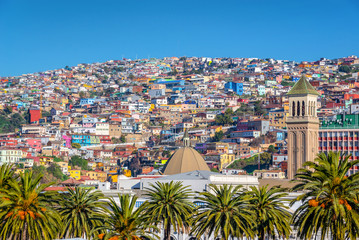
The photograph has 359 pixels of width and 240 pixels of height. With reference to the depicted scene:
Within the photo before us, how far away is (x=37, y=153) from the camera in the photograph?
7633 inches

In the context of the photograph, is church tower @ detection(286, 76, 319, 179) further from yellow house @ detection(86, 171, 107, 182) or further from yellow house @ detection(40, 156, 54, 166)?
yellow house @ detection(40, 156, 54, 166)

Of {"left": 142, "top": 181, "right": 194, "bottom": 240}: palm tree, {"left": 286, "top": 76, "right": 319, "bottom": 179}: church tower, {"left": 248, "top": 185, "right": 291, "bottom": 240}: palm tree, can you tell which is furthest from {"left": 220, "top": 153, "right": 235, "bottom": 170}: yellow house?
{"left": 248, "top": 185, "right": 291, "bottom": 240}: palm tree

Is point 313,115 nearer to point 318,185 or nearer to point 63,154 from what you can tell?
point 318,185

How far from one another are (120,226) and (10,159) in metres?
137

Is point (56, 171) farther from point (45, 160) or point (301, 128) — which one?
point (301, 128)

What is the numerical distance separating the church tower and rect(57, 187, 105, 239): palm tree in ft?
151

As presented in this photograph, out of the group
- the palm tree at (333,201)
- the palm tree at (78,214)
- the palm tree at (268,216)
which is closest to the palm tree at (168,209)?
the palm tree at (78,214)

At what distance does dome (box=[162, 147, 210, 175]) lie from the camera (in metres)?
96.2

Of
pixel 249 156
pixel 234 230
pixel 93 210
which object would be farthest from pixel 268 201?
pixel 249 156

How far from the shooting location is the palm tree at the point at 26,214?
175 feet

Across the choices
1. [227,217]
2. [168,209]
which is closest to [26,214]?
[168,209]

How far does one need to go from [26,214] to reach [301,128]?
55.5 metres

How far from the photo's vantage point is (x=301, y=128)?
104m

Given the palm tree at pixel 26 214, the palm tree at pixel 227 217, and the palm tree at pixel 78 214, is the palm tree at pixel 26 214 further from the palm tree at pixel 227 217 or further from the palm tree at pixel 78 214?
the palm tree at pixel 227 217
